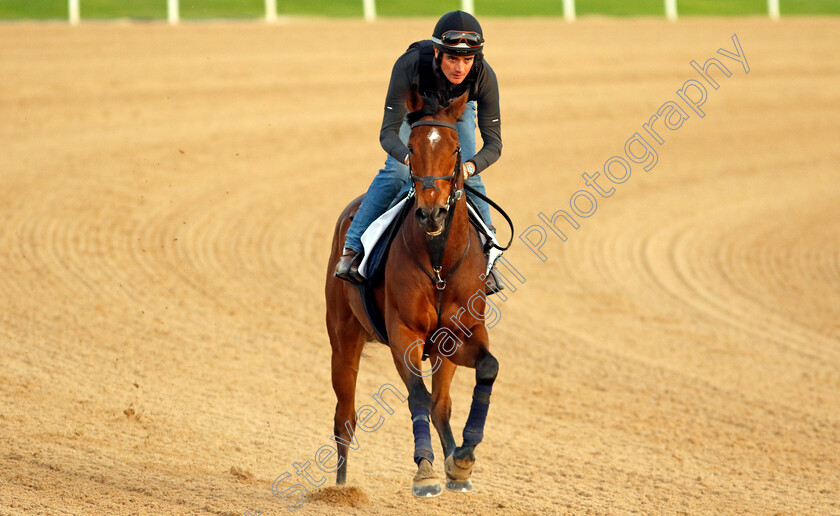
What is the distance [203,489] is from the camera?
673cm

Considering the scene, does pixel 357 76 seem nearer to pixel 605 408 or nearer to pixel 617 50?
pixel 617 50

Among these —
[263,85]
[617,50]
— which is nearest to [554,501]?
[263,85]

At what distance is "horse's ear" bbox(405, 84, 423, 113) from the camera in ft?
19.7

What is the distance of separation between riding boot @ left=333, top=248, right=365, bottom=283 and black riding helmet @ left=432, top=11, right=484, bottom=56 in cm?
162

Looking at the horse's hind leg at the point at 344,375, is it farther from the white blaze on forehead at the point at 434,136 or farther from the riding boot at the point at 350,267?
the white blaze on forehead at the point at 434,136

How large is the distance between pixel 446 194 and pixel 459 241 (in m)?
Result: 0.64

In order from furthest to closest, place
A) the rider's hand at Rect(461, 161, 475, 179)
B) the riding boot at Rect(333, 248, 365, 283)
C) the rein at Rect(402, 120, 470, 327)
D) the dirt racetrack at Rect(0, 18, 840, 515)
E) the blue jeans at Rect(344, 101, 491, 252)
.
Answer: the dirt racetrack at Rect(0, 18, 840, 515), the blue jeans at Rect(344, 101, 491, 252), the riding boot at Rect(333, 248, 365, 283), the rider's hand at Rect(461, 161, 475, 179), the rein at Rect(402, 120, 470, 327)

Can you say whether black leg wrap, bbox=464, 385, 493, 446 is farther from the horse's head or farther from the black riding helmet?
the black riding helmet

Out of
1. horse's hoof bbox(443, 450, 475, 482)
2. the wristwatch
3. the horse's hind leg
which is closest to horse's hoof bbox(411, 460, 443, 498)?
horse's hoof bbox(443, 450, 475, 482)

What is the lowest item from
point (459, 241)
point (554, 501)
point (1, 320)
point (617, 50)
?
point (554, 501)

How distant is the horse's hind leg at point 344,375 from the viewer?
7520 mm

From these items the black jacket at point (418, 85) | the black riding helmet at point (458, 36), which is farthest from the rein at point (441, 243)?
the black riding helmet at point (458, 36)

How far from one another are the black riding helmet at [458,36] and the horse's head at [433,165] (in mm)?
366

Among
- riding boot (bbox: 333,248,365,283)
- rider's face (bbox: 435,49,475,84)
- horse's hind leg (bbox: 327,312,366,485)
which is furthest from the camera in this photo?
horse's hind leg (bbox: 327,312,366,485)
